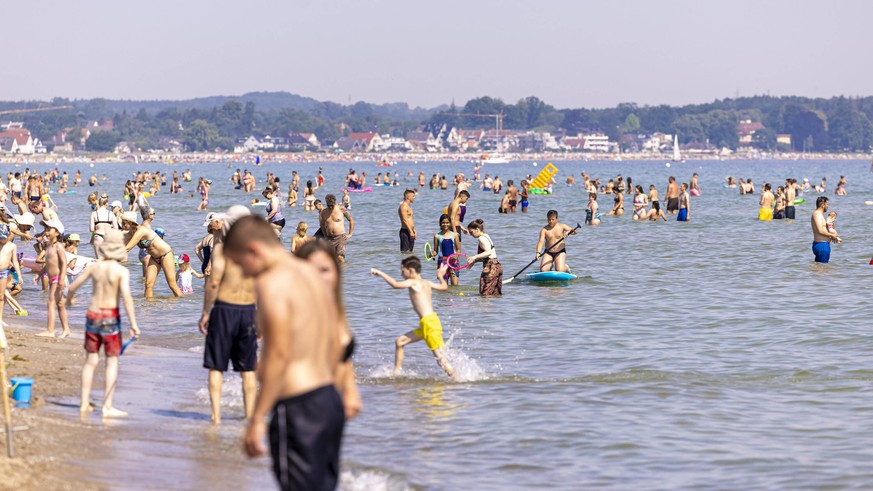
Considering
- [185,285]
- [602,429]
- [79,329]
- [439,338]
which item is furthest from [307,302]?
[185,285]

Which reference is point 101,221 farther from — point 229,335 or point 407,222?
point 229,335

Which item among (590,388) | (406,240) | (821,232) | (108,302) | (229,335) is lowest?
(590,388)

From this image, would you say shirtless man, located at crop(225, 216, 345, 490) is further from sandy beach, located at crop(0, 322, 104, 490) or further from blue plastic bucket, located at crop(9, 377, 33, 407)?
blue plastic bucket, located at crop(9, 377, 33, 407)

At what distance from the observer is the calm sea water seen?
874 cm

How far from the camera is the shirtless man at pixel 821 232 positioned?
72.8 feet

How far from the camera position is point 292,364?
480cm

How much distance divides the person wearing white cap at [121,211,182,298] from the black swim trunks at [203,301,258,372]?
7.86 m

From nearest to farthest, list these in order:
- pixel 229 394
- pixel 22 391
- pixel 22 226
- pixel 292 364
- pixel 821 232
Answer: pixel 292 364 → pixel 22 391 → pixel 229 394 → pixel 22 226 → pixel 821 232

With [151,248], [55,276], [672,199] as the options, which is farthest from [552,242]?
[672,199]

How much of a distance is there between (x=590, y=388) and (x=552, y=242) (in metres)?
8.17

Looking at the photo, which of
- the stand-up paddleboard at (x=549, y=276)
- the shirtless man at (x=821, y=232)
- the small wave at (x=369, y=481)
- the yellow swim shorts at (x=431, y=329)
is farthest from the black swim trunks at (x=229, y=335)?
the shirtless man at (x=821, y=232)

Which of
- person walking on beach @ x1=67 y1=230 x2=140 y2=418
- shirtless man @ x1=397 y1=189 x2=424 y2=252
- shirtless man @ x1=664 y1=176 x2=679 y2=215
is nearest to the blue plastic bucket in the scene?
person walking on beach @ x1=67 y1=230 x2=140 y2=418

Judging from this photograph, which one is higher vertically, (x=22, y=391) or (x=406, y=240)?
(x=22, y=391)

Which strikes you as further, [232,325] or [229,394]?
Result: [229,394]
